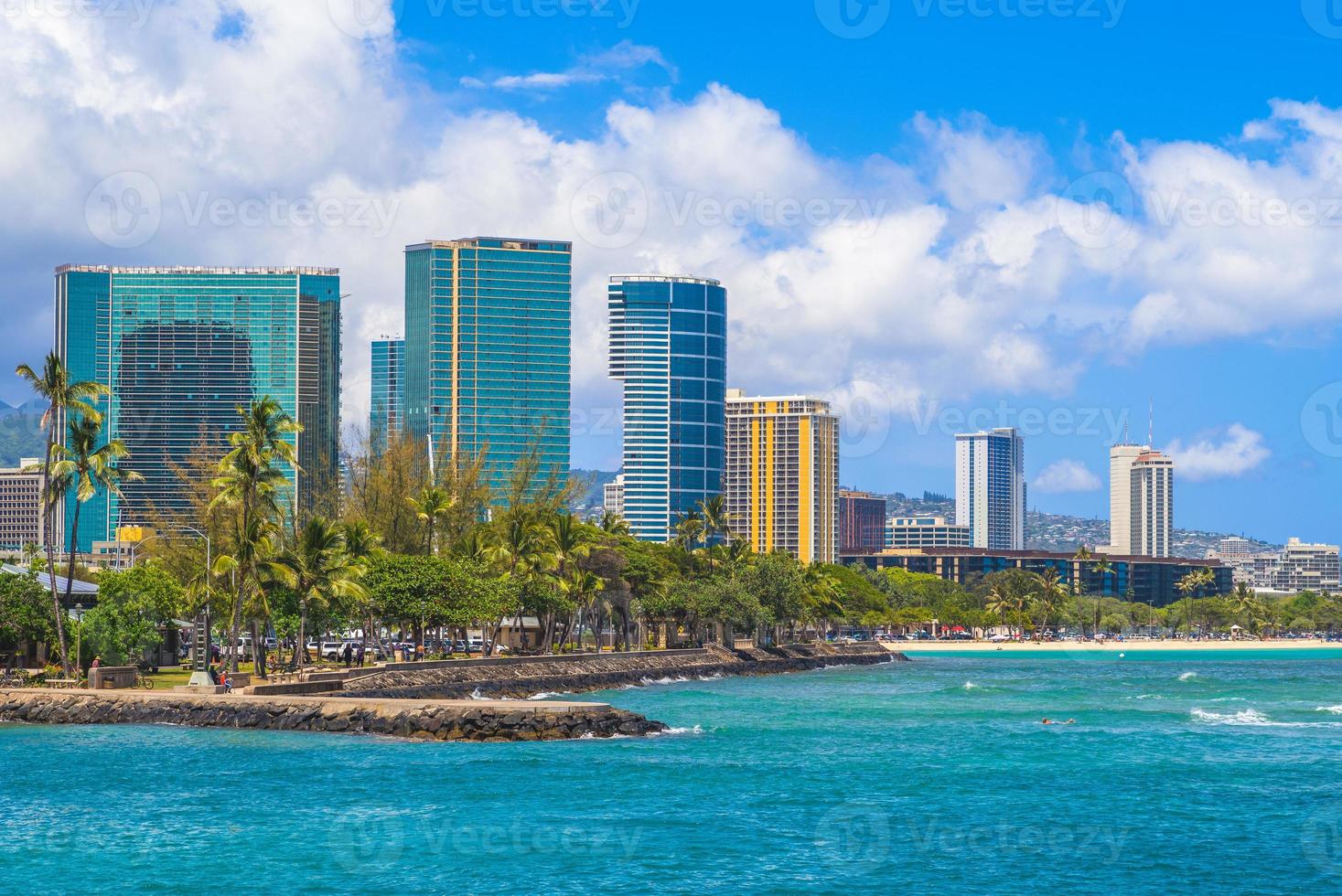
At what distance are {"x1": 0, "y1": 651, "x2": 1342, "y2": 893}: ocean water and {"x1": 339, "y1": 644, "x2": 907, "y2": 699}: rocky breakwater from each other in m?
13.6

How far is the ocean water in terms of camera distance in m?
34.1

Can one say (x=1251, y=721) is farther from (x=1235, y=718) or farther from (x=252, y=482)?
(x=252, y=482)

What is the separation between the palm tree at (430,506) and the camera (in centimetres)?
9606

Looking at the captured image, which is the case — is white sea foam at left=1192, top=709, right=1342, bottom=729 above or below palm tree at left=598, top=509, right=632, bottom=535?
below

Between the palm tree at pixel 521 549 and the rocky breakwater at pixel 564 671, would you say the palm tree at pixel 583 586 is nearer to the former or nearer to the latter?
the palm tree at pixel 521 549

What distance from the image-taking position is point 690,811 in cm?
4191

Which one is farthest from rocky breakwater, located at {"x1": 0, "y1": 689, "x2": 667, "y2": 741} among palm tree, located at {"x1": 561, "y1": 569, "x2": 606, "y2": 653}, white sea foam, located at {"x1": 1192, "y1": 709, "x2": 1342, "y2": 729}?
palm tree, located at {"x1": 561, "y1": 569, "x2": 606, "y2": 653}

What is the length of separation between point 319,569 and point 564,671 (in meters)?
22.1

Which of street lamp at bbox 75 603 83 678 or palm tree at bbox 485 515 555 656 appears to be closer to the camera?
street lamp at bbox 75 603 83 678

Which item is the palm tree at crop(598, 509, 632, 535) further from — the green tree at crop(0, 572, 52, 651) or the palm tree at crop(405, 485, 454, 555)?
the green tree at crop(0, 572, 52, 651)

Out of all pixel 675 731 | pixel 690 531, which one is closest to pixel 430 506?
A: pixel 675 731

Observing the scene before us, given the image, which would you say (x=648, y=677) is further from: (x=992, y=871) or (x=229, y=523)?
(x=992, y=871)

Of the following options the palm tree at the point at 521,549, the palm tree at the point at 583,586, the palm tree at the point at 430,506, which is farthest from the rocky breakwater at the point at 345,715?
the palm tree at the point at 583,586

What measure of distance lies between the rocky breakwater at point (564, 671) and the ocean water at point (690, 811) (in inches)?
535
